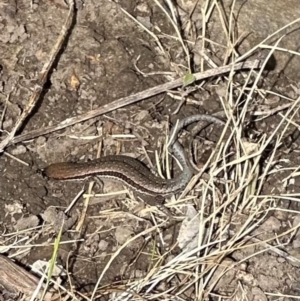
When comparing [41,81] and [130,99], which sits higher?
[41,81]

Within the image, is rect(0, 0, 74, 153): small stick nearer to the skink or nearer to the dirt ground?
the dirt ground

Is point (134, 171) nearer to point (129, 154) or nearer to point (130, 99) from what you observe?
point (129, 154)

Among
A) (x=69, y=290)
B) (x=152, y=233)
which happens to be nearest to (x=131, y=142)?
(x=152, y=233)

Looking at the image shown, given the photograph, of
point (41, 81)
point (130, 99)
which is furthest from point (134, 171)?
point (41, 81)

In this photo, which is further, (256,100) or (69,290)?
(256,100)

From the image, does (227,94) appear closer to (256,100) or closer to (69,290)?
(256,100)

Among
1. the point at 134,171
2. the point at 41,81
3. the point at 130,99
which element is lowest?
the point at 134,171
